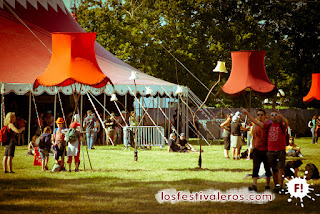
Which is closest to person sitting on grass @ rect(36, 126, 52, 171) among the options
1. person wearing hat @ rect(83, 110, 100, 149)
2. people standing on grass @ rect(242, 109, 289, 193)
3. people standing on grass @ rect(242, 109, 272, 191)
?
people standing on grass @ rect(242, 109, 272, 191)

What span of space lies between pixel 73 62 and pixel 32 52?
31.1 ft

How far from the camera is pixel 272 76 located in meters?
37.6

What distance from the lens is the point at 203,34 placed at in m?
36.0

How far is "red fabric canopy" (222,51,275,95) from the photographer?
Result: 10406mm

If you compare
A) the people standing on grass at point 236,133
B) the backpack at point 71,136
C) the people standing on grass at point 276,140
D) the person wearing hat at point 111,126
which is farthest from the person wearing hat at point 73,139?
the person wearing hat at point 111,126

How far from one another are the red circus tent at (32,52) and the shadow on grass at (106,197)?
9.56 m

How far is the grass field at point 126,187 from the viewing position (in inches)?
275

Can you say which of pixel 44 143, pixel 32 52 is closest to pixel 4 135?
pixel 44 143

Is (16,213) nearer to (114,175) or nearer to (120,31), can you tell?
(114,175)

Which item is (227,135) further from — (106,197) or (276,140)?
(106,197)

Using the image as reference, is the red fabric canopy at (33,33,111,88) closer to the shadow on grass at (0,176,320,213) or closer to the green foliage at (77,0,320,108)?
the shadow on grass at (0,176,320,213)

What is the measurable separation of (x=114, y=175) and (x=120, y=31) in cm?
2466

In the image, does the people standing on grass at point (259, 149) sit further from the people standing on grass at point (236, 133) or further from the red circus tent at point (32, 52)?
the red circus tent at point (32, 52)

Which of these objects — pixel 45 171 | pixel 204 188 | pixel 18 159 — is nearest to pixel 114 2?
pixel 18 159
